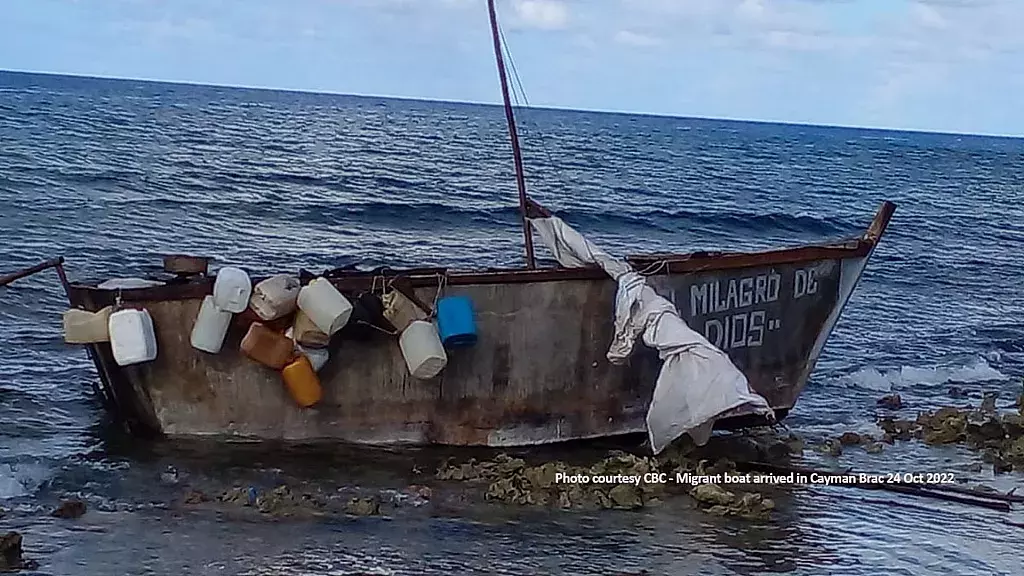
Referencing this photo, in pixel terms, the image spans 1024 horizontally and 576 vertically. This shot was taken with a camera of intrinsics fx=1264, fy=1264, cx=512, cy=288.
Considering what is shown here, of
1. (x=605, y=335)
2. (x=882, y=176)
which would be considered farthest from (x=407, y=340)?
(x=882, y=176)

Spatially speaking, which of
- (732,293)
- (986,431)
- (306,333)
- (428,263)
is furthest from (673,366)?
(428,263)

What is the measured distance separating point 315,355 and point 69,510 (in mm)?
1973

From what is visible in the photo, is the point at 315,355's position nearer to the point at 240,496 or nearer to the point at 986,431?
the point at 240,496

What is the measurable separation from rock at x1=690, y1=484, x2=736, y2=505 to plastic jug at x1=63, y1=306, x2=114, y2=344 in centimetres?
428

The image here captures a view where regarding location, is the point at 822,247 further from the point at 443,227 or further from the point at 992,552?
the point at 443,227

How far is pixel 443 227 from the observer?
30.0m

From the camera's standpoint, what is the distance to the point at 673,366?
29.3 ft

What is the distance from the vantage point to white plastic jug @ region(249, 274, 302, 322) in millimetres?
8875

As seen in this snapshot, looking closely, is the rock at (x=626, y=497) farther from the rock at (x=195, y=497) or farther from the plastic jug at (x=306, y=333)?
the rock at (x=195, y=497)

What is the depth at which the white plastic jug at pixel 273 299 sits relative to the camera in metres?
8.88

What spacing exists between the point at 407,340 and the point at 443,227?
69.0ft

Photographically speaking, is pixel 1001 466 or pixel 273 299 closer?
pixel 273 299

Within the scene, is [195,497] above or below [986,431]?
below

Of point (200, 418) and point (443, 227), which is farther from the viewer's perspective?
point (443, 227)
